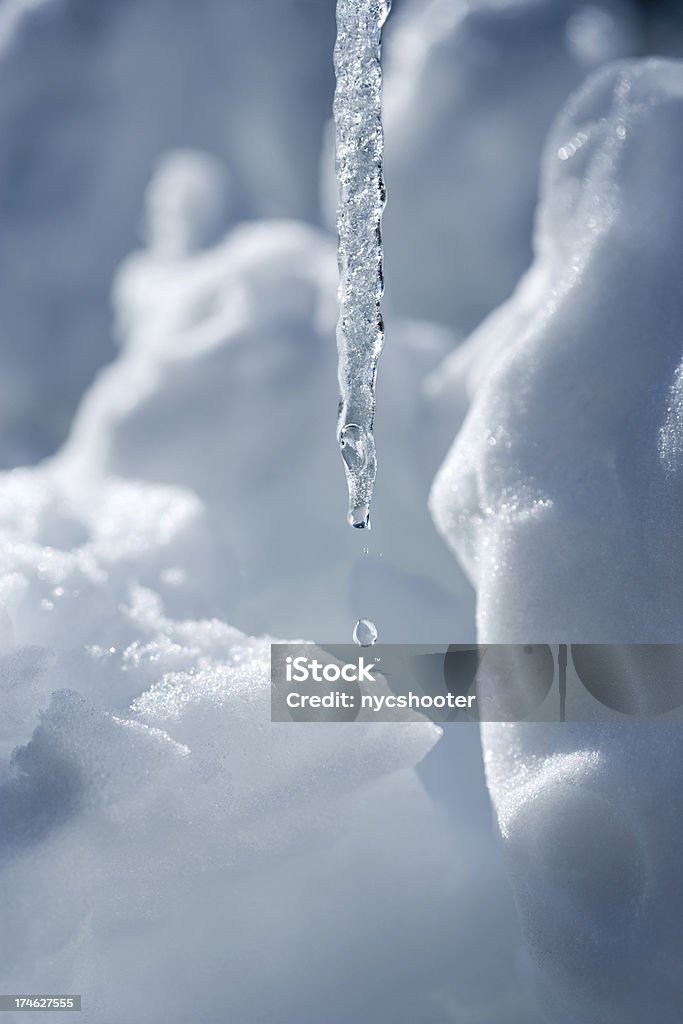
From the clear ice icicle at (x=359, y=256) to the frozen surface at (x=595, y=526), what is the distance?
115 mm

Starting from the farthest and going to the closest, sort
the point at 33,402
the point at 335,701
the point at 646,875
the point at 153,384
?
the point at 33,402 → the point at 153,384 → the point at 335,701 → the point at 646,875

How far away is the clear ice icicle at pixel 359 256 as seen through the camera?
92cm

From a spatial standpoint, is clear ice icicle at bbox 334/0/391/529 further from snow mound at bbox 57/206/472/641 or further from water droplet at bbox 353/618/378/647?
snow mound at bbox 57/206/472/641

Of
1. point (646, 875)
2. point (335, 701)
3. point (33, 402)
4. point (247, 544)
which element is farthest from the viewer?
point (33, 402)

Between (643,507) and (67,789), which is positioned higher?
(643,507)

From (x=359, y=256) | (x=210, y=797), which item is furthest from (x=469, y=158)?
(x=210, y=797)

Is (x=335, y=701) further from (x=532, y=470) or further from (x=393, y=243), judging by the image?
(x=393, y=243)

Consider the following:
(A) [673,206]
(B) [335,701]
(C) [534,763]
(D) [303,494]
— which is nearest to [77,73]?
(D) [303,494]

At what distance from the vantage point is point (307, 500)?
1.41 m

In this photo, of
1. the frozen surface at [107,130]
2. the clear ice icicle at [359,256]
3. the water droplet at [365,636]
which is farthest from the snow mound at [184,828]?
the frozen surface at [107,130]

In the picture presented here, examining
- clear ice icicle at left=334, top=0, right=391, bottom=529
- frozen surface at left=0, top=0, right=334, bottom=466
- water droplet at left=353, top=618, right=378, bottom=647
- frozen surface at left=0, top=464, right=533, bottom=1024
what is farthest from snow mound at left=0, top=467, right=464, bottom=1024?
frozen surface at left=0, top=0, right=334, bottom=466

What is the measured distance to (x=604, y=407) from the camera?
892mm

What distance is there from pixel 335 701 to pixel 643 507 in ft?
1.05

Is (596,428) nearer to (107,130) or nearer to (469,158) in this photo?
(469,158)
